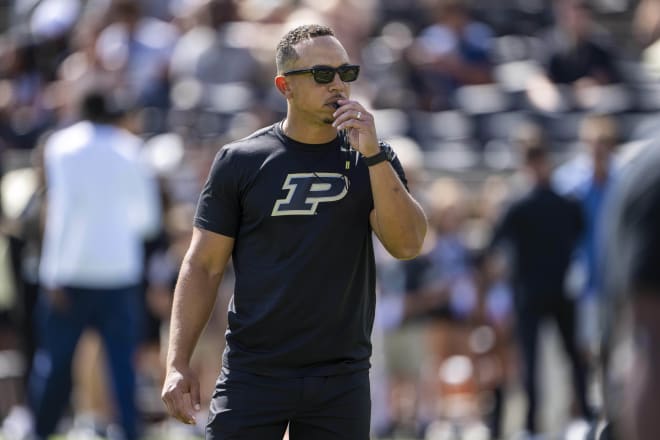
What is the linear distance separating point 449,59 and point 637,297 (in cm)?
1109

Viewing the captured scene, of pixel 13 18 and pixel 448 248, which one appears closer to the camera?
pixel 448 248

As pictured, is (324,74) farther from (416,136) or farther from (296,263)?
(416,136)

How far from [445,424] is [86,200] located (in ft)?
12.6

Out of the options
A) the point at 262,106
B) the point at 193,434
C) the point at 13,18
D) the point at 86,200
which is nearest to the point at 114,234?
the point at 86,200

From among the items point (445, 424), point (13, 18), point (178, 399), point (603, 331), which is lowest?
point (445, 424)

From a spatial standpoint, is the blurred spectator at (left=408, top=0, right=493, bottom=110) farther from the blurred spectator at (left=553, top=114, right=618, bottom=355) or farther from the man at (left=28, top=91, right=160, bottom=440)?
the man at (left=28, top=91, right=160, bottom=440)

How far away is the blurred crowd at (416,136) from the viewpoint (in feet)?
33.4

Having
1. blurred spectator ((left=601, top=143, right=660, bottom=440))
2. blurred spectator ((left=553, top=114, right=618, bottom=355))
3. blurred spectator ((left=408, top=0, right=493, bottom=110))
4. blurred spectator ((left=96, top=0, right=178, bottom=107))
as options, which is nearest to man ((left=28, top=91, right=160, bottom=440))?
blurred spectator ((left=553, top=114, right=618, bottom=355))

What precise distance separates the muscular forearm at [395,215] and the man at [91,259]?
13.0 ft

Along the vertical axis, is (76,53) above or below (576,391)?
above

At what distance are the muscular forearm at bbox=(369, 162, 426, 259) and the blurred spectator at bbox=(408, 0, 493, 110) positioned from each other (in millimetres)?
8557

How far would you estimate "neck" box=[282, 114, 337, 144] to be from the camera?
4.90 m

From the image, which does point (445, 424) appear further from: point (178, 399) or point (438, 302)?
point (178, 399)

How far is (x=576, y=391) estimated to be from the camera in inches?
385
